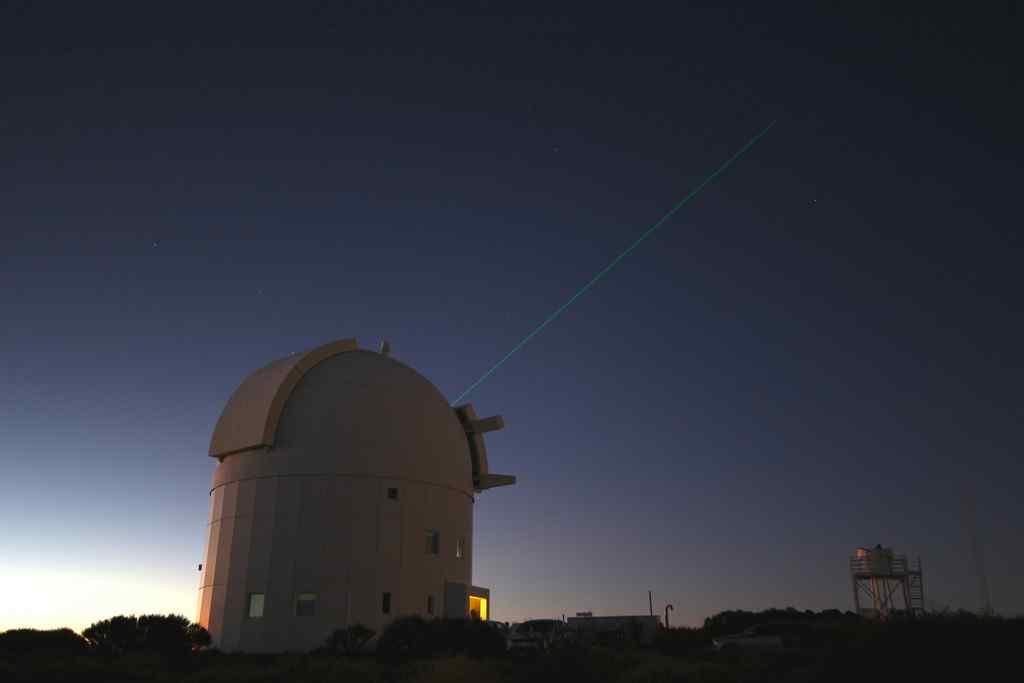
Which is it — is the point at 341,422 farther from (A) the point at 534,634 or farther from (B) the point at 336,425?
(A) the point at 534,634

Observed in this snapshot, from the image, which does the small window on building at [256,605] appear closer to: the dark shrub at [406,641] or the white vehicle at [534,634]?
the dark shrub at [406,641]

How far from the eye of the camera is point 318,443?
2575 centimetres

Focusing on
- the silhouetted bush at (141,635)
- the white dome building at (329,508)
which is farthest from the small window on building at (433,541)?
the silhouetted bush at (141,635)

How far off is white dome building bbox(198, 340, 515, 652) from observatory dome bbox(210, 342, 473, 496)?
44mm

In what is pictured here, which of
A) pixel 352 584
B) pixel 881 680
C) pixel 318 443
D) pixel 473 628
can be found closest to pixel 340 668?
pixel 473 628

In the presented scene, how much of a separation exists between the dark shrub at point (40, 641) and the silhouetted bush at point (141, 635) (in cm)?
60

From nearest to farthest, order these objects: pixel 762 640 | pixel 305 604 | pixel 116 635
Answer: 1. pixel 116 635
2. pixel 762 640
3. pixel 305 604

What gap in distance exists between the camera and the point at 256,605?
79.9ft

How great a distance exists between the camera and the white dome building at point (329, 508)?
2433 centimetres

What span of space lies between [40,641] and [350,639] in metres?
8.78

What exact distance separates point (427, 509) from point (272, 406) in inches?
245

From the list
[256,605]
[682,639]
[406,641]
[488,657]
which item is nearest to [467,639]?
[406,641]

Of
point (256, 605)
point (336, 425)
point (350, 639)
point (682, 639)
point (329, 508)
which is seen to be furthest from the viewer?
point (682, 639)

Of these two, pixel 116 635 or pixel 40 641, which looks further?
pixel 40 641
